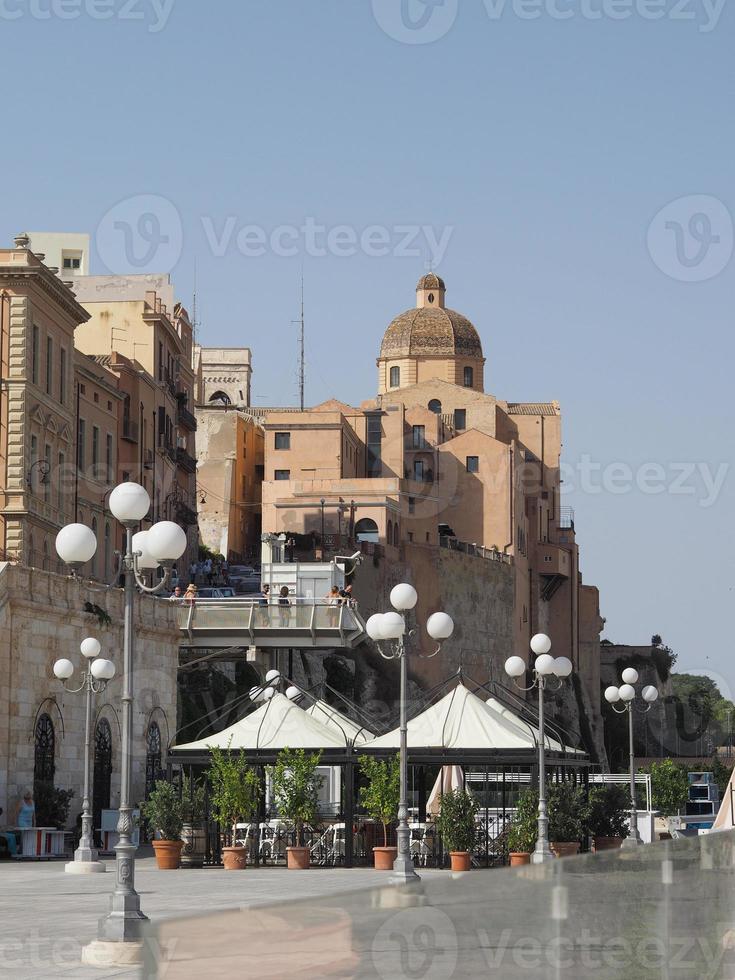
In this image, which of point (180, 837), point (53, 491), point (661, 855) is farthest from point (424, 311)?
point (661, 855)

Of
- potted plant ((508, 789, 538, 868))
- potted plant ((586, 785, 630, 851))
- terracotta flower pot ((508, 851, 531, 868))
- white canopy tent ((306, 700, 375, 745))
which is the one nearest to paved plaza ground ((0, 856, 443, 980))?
terracotta flower pot ((508, 851, 531, 868))

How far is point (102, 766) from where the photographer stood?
132 ft

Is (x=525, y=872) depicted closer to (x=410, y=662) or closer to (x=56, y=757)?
(x=56, y=757)

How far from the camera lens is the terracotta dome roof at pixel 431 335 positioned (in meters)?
117

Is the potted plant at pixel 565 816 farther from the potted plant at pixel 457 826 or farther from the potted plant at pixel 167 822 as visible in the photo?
the potted plant at pixel 167 822

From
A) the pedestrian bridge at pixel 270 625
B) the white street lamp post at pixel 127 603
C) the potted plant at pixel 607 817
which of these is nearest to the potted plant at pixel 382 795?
the potted plant at pixel 607 817

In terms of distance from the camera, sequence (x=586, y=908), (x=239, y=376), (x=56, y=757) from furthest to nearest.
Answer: (x=239, y=376)
(x=56, y=757)
(x=586, y=908)

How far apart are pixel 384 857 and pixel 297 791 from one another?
1.97 m

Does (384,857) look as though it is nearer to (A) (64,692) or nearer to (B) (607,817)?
(B) (607,817)

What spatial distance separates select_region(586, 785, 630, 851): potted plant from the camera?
3378 cm

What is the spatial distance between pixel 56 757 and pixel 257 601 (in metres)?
14.3

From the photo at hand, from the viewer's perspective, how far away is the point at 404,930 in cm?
614
